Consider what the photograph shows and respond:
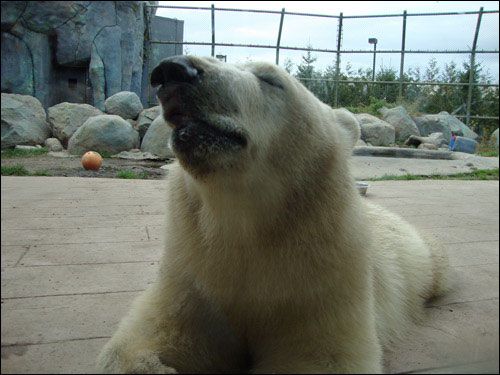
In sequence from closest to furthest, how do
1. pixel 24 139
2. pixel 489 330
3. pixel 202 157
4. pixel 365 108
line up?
1. pixel 489 330
2. pixel 202 157
3. pixel 24 139
4. pixel 365 108

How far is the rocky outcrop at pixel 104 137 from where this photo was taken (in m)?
6.01

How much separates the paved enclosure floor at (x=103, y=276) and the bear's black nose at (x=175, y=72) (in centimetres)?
45

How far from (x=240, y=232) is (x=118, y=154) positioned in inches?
246

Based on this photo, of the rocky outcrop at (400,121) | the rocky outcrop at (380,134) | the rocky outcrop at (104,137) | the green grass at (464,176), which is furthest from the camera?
the rocky outcrop at (104,137)

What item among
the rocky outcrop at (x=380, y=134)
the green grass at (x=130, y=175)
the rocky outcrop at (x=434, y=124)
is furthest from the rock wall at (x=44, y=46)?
the green grass at (x=130, y=175)

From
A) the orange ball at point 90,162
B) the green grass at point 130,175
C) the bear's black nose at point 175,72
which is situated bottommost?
the green grass at point 130,175

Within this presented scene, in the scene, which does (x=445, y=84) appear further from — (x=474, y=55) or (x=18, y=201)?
(x=18, y=201)

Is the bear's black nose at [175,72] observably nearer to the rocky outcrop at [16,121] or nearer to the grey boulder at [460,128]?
the rocky outcrop at [16,121]

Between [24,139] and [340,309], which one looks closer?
[340,309]

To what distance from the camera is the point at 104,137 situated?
6.86 metres

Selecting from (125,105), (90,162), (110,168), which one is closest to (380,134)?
(90,162)

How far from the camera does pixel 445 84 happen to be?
1465 millimetres

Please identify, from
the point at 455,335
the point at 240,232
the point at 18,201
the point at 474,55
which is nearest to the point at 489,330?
the point at 455,335

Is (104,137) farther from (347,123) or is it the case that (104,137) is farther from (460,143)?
(460,143)
